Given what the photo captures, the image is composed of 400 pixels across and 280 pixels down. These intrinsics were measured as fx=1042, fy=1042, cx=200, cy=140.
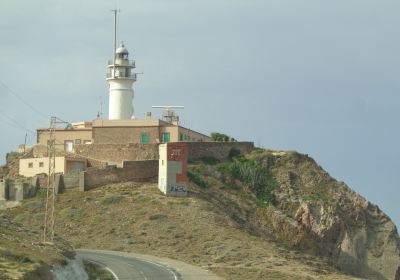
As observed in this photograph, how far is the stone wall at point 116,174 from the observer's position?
85625 mm

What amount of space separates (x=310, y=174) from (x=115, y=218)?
80.1 ft

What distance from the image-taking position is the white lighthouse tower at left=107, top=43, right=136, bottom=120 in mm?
99875

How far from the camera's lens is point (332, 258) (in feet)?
291

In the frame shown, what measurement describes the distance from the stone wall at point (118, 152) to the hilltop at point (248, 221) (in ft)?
13.6

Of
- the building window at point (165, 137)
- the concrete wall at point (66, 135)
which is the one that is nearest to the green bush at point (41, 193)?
the concrete wall at point (66, 135)

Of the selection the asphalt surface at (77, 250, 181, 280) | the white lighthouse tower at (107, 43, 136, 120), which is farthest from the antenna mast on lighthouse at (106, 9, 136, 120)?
the asphalt surface at (77, 250, 181, 280)

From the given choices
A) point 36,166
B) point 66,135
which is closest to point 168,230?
point 36,166

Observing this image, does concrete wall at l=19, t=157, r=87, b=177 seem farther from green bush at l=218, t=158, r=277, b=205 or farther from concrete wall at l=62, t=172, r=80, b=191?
green bush at l=218, t=158, r=277, b=205

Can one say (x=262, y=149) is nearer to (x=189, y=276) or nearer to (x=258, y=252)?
(x=258, y=252)

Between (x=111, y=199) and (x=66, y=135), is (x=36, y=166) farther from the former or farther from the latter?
(x=111, y=199)

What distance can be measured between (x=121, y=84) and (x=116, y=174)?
16.4m

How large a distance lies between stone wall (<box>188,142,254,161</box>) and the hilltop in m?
0.76

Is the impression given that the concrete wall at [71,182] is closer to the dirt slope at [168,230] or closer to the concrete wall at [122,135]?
the dirt slope at [168,230]

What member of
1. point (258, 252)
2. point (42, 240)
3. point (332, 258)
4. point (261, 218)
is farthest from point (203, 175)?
point (42, 240)
